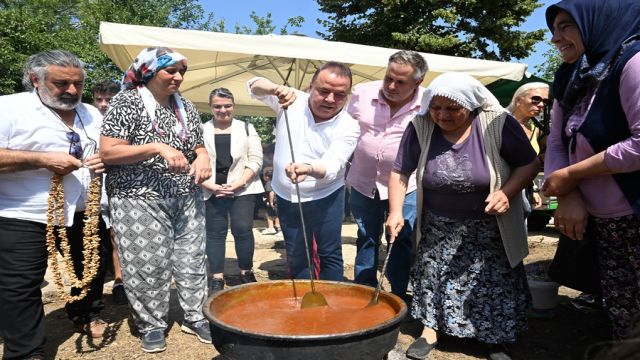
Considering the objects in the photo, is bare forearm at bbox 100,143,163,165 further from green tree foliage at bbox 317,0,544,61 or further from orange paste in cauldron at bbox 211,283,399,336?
green tree foliage at bbox 317,0,544,61

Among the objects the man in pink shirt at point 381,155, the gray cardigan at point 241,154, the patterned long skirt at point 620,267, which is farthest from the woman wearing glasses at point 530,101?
the gray cardigan at point 241,154

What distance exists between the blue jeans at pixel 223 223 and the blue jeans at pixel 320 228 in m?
1.17

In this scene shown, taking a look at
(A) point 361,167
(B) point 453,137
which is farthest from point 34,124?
(B) point 453,137

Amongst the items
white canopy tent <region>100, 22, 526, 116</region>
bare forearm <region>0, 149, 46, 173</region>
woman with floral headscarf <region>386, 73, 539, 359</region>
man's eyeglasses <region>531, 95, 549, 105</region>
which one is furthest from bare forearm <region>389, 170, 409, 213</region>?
white canopy tent <region>100, 22, 526, 116</region>

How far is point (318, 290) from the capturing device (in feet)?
8.26

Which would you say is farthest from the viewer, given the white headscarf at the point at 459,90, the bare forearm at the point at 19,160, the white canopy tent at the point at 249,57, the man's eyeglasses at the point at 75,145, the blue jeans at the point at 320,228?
the white canopy tent at the point at 249,57

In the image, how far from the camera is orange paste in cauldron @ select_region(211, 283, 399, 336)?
2008 mm

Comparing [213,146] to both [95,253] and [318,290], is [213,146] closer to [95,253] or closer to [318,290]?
[95,253]

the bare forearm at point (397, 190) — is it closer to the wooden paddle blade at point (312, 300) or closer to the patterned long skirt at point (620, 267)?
the wooden paddle blade at point (312, 300)

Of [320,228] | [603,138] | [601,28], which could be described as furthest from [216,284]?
[601,28]

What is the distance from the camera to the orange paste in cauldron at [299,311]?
6.59 ft

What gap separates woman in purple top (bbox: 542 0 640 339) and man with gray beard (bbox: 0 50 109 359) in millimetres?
2693

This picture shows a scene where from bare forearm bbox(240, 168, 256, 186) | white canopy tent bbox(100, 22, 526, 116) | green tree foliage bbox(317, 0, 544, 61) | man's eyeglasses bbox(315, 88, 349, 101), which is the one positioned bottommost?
bare forearm bbox(240, 168, 256, 186)

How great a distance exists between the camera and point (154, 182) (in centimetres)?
309
